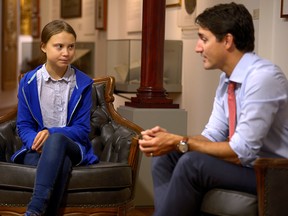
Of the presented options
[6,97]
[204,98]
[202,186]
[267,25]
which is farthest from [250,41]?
[6,97]

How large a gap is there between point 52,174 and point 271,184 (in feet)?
3.96

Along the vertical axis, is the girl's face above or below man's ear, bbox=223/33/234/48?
below

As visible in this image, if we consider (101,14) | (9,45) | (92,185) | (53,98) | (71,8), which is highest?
(71,8)

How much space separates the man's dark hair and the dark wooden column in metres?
1.99

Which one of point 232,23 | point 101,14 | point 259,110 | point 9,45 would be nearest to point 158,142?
point 259,110

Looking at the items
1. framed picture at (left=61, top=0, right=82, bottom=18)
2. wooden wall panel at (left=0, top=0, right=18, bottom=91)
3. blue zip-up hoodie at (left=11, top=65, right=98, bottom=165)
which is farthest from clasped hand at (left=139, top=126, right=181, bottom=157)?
wooden wall panel at (left=0, top=0, right=18, bottom=91)

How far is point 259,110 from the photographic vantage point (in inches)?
109

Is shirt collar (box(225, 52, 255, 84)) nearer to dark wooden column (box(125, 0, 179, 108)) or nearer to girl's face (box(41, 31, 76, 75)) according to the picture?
girl's face (box(41, 31, 76, 75))

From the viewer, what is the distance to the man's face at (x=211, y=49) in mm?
2951

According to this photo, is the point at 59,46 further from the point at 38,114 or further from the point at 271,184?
the point at 271,184

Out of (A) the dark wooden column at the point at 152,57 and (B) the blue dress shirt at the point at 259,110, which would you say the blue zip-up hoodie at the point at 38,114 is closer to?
(A) the dark wooden column at the point at 152,57

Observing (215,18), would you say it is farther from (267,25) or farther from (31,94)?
(267,25)

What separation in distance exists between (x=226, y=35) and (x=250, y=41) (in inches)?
4.7

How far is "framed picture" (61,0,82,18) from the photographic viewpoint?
31.2 feet
